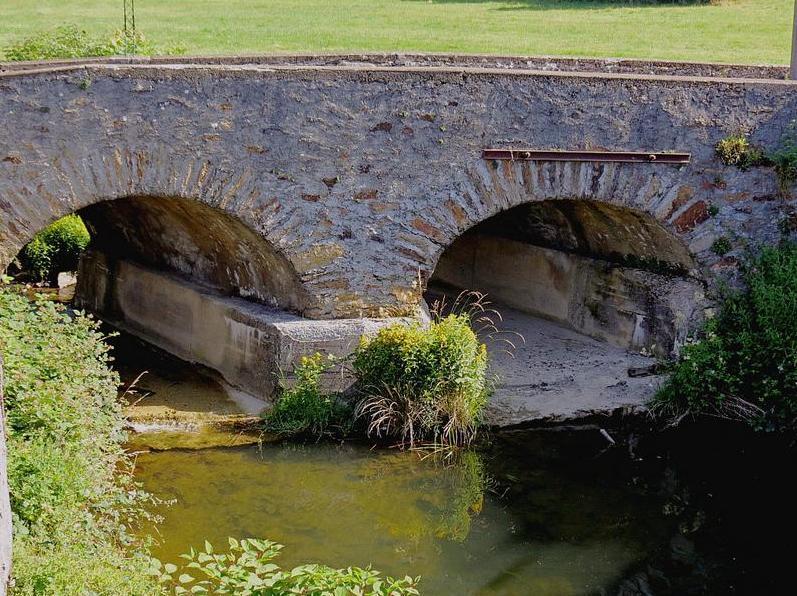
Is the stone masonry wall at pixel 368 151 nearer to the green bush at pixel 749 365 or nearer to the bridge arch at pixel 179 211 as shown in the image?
the bridge arch at pixel 179 211

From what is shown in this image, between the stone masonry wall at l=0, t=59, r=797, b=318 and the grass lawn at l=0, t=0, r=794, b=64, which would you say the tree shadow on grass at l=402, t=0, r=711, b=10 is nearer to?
the grass lawn at l=0, t=0, r=794, b=64

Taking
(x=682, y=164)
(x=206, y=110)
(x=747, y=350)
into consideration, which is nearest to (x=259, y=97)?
(x=206, y=110)

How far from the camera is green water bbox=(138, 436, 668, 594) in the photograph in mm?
8195

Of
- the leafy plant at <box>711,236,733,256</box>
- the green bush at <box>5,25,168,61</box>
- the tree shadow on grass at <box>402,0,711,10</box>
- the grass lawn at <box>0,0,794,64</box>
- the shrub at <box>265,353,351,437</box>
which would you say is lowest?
the shrub at <box>265,353,351,437</box>

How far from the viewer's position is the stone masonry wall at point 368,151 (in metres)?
9.15

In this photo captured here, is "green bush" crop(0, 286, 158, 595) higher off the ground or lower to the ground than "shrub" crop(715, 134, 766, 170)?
lower

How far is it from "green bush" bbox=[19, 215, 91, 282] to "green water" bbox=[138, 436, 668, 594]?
23.3 ft

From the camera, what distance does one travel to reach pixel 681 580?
26.7 feet

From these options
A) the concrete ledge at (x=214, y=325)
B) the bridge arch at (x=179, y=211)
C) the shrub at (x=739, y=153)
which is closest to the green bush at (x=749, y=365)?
the shrub at (x=739, y=153)

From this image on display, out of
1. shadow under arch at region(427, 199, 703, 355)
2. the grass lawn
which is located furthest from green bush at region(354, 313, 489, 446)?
the grass lawn

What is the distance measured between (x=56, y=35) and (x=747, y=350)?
926 cm

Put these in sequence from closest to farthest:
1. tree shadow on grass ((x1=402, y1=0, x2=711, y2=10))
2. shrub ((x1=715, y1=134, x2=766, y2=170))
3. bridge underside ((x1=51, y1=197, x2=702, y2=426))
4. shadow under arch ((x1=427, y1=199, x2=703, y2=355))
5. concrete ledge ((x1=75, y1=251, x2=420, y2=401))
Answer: concrete ledge ((x1=75, y1=251, x2=420, y2=401)) → bridge underside ((x1=51, y1=197, x2=702, y2=426)) → shrub ((x1=715, y1=134, x2=766, y2=170)) → shadow under arch ((x1=427, y1=199, x2=703, y2=355)) → tree shadow on grass ((x1=402, y1=0, x2=711, y2=10))

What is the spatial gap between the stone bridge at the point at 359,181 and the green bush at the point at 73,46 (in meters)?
2.50

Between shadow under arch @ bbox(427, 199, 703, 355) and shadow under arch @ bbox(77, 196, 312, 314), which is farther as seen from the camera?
shadow under arch @ bbox(427, 199, 703, 355)
